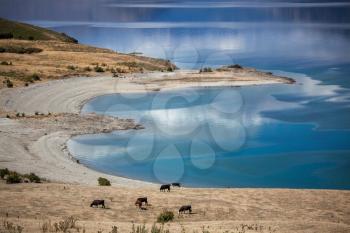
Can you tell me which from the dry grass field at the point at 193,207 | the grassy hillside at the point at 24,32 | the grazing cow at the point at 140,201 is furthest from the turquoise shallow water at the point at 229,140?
the grassy hillside at the point at 24,32

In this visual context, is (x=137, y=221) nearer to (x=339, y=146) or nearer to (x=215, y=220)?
(x=215, y=220)

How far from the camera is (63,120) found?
44438 millimetres

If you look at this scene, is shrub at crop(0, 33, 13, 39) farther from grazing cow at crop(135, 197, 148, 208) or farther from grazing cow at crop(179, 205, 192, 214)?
grazing cow at crop(179, 205, 192, 214)

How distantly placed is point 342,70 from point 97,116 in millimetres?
33023

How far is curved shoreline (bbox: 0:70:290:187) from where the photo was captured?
31.0 meters

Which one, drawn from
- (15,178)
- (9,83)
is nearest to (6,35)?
(9,83)

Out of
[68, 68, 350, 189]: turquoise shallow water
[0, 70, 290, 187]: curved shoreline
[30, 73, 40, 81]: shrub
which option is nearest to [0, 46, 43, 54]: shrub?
[30, 73, 40, 81]: shrub

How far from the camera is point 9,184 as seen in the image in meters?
24.6

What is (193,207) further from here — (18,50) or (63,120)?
(18,50)

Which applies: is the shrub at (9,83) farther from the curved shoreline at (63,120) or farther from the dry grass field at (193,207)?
the dry grass field at (193,207)

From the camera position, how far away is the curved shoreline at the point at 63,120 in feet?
102

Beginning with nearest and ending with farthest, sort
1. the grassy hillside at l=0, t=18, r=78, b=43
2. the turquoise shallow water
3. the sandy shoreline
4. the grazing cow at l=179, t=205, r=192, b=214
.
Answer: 1. the sandy shoreline
2. the grazing cow at l=179, t=205, r=192, b=214
3. the turquoise shallow water
4. the grassy hillside at l=0, t=18, r=78, b=43

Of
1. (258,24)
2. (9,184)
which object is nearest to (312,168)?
(9,184)

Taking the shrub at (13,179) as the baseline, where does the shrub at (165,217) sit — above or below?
below
